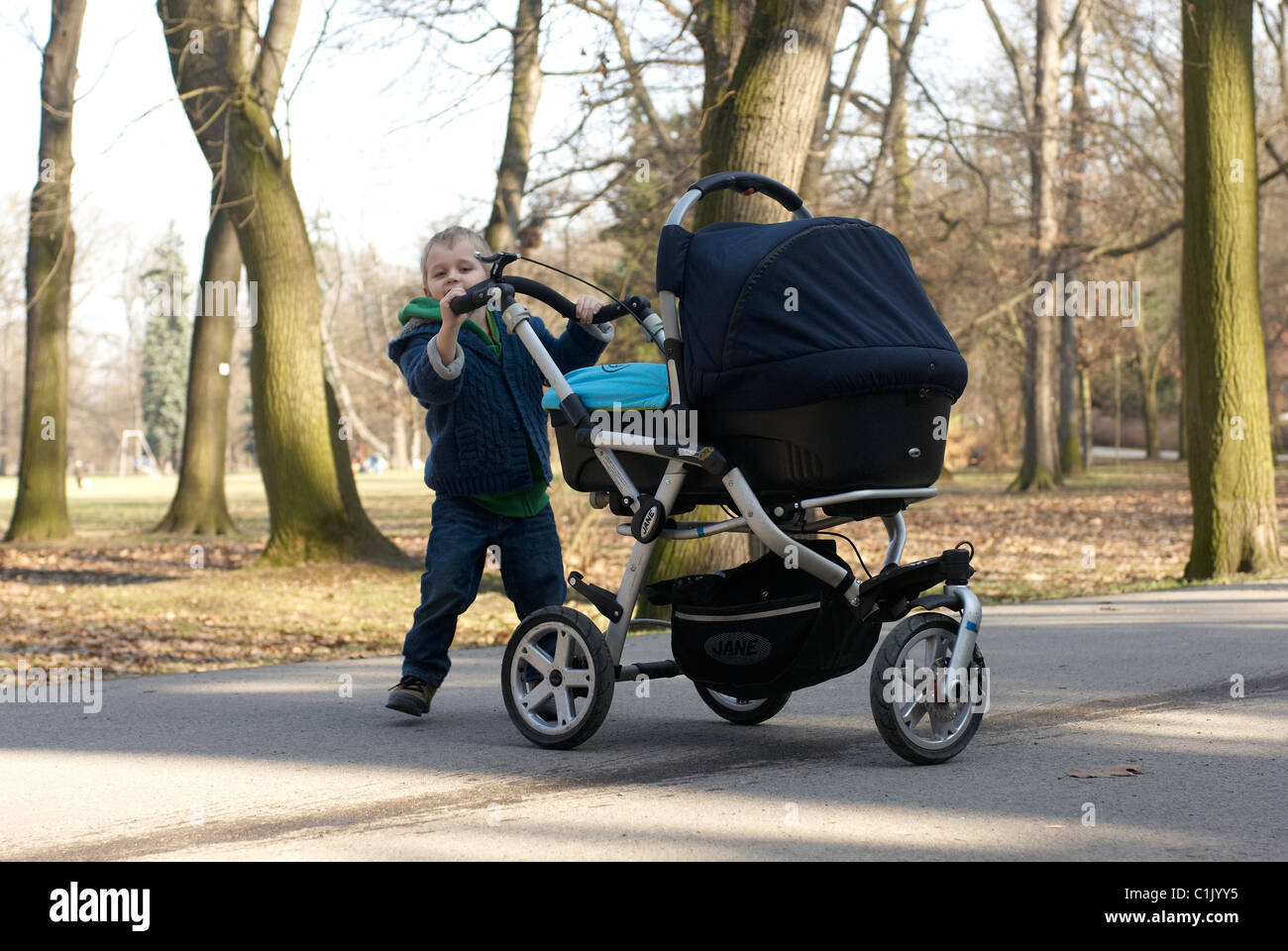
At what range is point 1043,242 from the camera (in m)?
24.4

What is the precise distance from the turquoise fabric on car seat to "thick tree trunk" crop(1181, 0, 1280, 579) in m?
7.10

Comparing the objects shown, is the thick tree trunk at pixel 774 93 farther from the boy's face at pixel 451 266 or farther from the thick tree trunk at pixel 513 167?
the thick tree trunk at pixel 513 167

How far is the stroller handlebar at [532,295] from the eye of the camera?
4.84 m

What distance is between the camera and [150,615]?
11.5 m

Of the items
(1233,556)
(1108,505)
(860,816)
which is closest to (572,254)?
(1108,505)

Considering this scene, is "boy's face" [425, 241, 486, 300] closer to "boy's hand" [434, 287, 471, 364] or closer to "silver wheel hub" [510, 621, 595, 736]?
"boy's hand" [434, 287, 471, 364]

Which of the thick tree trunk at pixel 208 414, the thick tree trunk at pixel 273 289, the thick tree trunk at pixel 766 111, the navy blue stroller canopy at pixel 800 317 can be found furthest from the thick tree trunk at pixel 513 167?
the navy blue stroller canopy at pixel 800 317

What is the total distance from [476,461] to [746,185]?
141 centimetres

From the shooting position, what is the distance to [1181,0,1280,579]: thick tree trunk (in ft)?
35.3

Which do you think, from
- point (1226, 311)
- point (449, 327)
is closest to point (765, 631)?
point (449, 327)

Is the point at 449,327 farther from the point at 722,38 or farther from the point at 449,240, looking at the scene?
the point at 722,38

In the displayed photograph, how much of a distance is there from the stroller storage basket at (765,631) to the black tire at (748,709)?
0.54 metres
